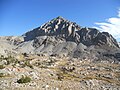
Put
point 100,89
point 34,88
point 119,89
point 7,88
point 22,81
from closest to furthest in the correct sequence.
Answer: point 7,88
point 34,88
point 22,81
point 100,89
point 119,89

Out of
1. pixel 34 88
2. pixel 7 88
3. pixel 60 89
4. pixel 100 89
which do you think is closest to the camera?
pixel 7 88

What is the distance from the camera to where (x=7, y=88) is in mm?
38500

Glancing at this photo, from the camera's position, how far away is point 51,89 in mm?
Answer: 42406

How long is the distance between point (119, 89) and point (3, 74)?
30642mm

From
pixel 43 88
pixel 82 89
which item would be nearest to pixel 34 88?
pixel 43 88

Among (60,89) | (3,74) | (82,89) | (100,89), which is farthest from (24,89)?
(3,74)

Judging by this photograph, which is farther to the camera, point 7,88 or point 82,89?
point 82,89

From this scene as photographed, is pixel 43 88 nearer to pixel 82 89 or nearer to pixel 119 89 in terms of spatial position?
pixel 82 89

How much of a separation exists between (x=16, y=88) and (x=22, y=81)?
757 centimetres

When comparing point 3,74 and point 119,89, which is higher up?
point 3,74

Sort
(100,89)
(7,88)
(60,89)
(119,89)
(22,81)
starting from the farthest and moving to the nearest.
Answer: (119,89) < (100,89) < (22,81) < (60,89) < (7,88)

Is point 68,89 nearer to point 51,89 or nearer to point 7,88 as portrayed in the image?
point 51,89

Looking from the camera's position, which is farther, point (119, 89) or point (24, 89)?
point (119, 89)

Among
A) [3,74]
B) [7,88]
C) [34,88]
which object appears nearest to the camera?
[7,88]
